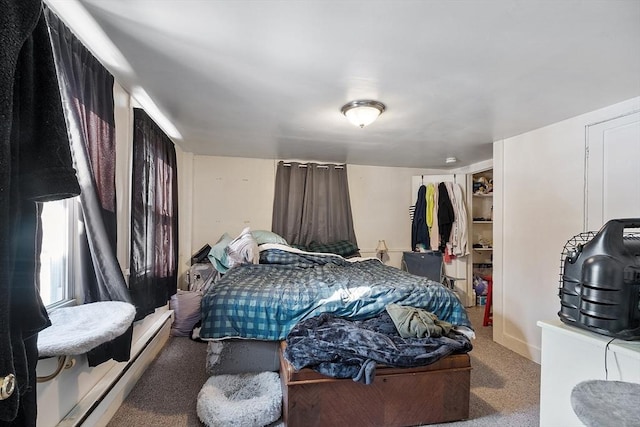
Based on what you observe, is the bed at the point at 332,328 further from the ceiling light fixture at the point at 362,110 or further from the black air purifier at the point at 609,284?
the ceiling light fixture at the point at 362,110

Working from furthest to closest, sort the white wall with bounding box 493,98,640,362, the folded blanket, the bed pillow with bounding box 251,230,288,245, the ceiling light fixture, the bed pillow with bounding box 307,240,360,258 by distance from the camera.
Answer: the bed pillow with bounding box 307,240,360,258, the bed pillow with bounding box 251,230,288,245, the white wall with bounding box 493,98,640,362, the ceiling light fixture, the folded blanket

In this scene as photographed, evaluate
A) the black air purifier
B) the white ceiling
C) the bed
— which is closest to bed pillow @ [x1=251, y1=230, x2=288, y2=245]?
the bed

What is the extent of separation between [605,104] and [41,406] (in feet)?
12.2

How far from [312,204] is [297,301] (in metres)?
2.30

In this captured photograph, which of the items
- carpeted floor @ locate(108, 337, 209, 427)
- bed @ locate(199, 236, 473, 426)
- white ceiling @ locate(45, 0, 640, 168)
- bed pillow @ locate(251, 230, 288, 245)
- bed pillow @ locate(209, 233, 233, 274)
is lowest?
carpeted floor @ locate(108, 337, 209, 427)

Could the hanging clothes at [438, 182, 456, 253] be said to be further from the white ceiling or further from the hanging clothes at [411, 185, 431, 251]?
the white ceiling

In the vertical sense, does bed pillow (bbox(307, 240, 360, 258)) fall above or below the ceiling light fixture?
below

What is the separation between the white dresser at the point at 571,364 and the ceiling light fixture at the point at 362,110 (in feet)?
5.40

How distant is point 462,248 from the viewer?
4.34 meters

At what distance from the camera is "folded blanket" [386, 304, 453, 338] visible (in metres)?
1.94

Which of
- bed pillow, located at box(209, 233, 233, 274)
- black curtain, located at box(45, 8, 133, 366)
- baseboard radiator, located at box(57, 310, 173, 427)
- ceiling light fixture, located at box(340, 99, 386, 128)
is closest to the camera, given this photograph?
black curtain, located at box(45, 8, 133, 366)

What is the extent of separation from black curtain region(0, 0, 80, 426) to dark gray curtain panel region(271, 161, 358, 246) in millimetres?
3466

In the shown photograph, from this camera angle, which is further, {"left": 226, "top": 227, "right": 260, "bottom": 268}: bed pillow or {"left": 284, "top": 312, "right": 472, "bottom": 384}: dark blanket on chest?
{"left": 226, "top": 227, "right": 260, "bottom": 268}: bed pillow

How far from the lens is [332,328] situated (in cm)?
196
